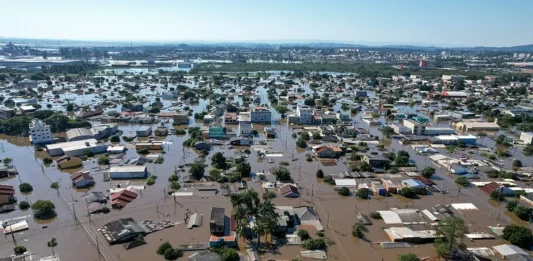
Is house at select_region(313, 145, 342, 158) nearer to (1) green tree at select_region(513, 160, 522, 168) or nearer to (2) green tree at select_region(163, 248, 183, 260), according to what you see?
(1) green tree at select_region(513, 160, 522, 168)

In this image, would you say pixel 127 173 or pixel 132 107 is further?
pixel 132 107

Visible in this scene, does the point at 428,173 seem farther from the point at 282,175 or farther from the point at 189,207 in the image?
the point at 189,207


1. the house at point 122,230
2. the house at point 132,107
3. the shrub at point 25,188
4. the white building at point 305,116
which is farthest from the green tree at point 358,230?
the house at point 132,107

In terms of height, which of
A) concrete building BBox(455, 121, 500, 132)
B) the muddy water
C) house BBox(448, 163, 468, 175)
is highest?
concrete building BBox(455, 121, 500, 132)

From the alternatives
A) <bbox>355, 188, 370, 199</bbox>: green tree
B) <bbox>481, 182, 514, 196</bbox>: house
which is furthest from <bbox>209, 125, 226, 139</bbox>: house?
<bbox>481, 182, 514, 196</bbox>: house

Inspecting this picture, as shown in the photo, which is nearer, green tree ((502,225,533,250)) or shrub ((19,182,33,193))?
green tree ((502,225,533,250))

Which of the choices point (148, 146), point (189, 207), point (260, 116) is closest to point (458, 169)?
point (189, 207)

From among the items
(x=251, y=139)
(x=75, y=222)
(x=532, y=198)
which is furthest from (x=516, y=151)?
(x=75, y=222)
